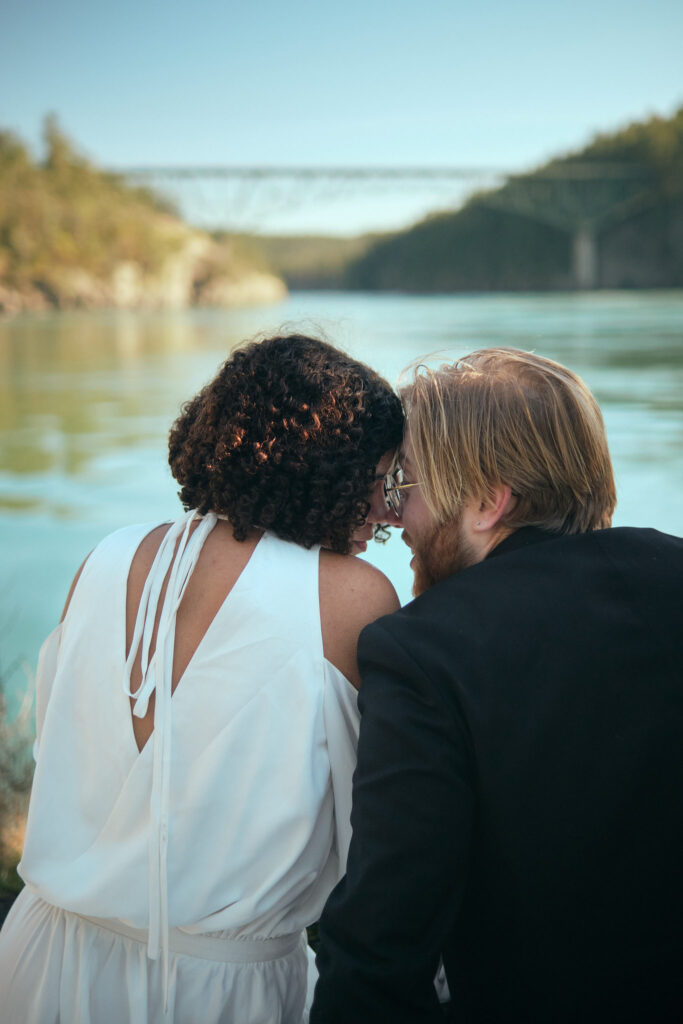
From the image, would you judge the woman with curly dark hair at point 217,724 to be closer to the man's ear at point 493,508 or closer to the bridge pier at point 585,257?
the man's ear at point 493,508

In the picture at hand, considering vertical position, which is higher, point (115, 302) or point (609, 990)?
point (115, 302)

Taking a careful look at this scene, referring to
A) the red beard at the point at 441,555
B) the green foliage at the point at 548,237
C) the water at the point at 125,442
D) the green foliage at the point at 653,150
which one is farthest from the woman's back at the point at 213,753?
the green foliage at the point at 653,150

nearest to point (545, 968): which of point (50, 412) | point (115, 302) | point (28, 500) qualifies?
point (28, 500)

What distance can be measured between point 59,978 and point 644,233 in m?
41.6

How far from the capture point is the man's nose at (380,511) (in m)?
1.44

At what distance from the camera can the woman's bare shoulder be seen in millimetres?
1205

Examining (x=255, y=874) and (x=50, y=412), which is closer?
(x=255, y=874)

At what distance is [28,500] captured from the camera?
6.68 meters

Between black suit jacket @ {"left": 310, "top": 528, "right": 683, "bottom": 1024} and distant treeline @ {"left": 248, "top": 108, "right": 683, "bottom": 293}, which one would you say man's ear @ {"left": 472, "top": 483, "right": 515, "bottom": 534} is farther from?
distant treeline @ {"left": 248, "top": 108, "right": 683, "bottom": 293}

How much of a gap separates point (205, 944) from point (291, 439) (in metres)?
0.75

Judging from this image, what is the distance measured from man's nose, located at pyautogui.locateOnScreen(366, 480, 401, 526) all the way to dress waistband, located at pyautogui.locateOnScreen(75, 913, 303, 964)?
0.67 meters

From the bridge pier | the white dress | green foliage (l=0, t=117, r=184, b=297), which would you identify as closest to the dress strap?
the white dress

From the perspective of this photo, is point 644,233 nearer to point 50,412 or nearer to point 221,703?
point 50,412

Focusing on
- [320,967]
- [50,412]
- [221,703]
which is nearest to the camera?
[320,967]
